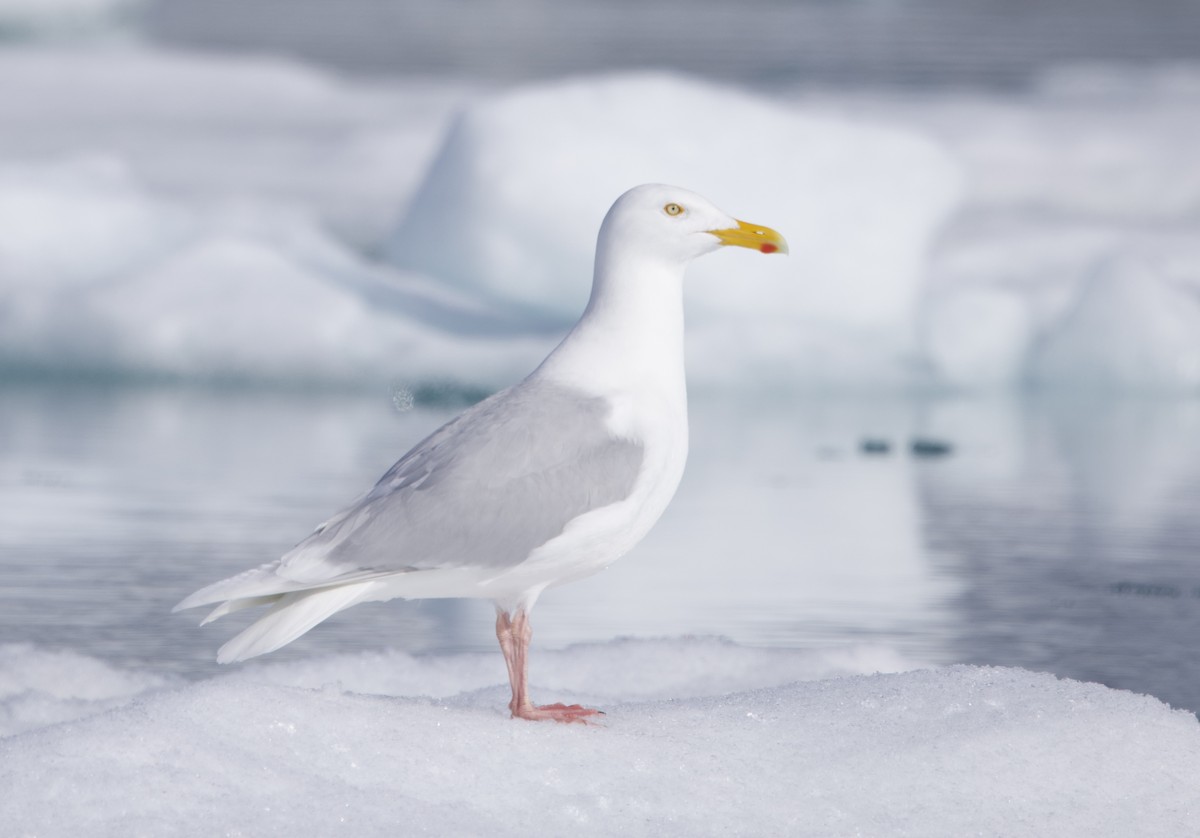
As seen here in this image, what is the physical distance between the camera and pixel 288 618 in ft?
11.9

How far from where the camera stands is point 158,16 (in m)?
40.1

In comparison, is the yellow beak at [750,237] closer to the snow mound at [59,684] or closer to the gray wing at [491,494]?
the gray wing at [491,494]

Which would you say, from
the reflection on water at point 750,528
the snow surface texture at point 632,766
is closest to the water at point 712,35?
the reflection on water at point 750,528

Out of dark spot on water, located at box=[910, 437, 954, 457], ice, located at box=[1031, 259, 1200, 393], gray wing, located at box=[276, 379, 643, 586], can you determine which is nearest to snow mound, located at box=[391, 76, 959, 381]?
ice, located at box=[1031, 259, 1200, 393]

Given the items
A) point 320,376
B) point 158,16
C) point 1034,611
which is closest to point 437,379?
point 320,376

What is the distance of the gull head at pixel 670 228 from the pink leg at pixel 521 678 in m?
0.74

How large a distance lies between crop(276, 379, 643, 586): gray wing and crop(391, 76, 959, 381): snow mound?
6.27 m

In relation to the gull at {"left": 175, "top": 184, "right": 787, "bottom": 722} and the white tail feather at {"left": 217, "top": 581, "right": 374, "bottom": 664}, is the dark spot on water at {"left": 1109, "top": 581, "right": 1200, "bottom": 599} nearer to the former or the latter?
the gull at {"left": 175, "top": 184, "right": 787, "bottom": 722}

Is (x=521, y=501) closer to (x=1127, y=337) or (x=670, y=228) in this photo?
(x=670, y=228)

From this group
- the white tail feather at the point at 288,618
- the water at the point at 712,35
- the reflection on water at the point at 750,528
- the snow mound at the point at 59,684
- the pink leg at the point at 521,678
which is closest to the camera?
the white tail feather at the point at 288,618

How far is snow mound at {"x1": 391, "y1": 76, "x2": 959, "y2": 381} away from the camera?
405 inches

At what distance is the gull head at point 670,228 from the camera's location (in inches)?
158

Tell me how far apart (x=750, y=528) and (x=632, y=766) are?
139 inches

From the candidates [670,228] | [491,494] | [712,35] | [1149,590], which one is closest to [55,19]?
[712,35]
